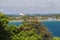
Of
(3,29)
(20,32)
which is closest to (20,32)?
(20,32)

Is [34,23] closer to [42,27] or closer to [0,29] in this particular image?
[42,27]

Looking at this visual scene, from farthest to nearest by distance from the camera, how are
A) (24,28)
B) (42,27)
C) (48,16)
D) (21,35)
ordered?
(48,16) → (42,27) → (24,28) → (21,35)

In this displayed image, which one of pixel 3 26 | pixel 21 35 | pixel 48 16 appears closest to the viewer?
pixel 3 26

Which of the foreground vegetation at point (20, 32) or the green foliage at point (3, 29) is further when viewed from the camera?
the foreground vegetation at point (20, 32)

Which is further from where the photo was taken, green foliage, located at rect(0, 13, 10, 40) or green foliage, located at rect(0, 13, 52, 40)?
green foliage, located at rect(0, 13, 52, 40)

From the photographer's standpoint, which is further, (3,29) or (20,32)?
(20,32)

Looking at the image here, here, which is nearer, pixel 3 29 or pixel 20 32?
pixel 3 29

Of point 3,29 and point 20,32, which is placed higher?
point 3,29

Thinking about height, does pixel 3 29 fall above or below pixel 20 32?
above

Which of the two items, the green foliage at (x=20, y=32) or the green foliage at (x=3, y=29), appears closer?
the green foliage at (x=3, y=29)

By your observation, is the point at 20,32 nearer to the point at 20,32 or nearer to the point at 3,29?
the point at 20,32

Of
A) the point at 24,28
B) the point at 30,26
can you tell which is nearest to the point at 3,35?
the point at 24,28
